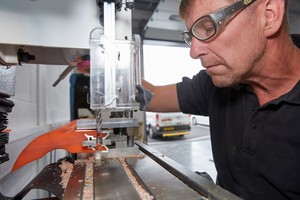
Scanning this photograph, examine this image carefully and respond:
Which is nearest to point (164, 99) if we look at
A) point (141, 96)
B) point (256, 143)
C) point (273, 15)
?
point (141, 96)

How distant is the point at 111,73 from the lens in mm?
670

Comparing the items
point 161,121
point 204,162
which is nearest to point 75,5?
point 204,162

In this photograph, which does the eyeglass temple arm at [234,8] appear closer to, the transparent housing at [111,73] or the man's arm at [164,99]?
the transparent housing at [111,73]

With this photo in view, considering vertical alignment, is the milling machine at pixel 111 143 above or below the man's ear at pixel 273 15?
below

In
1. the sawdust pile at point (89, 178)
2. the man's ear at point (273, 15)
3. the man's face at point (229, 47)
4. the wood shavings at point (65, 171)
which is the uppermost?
the man's ear at point (273, 15)

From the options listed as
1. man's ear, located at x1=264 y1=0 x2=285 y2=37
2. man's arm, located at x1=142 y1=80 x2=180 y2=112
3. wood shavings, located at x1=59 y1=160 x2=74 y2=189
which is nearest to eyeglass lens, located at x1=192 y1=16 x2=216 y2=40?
man's ear, located at x1=264 y1=0 x2=285 y2=37

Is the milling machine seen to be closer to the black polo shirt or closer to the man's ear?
the black polo shirt

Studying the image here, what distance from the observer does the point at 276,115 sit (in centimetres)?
82

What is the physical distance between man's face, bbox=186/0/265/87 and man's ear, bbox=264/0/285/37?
0.12ft

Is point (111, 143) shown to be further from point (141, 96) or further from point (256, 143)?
point (256, 143)

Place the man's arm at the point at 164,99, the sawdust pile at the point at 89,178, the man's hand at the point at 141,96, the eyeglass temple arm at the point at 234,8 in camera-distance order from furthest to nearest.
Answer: the man's arm at the point at 164,99, the man's hand at the point at 141,96, the eyeglass temple arm at the point at 234,8, the sawdust pile at the point at 89,178

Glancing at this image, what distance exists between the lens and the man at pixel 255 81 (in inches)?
30.1

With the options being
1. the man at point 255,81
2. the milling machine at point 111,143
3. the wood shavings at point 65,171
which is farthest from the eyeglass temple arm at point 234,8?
the wood shavings at point 65,171

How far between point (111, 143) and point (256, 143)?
548 mm
